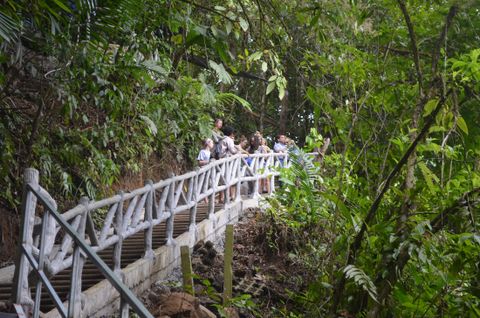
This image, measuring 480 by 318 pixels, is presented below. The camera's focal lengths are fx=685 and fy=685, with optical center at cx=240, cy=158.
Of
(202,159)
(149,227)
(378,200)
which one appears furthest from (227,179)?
(378,200)

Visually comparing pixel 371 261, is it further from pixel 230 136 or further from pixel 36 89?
pixel 230 136

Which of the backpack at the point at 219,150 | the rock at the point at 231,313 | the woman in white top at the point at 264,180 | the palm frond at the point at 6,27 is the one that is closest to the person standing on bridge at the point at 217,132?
the backpack at the point at 219,150

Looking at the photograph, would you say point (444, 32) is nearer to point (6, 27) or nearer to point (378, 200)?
point (378, 200)

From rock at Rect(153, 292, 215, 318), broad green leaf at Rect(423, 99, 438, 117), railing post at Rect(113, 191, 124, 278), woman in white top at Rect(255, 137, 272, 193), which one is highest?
broad green leaf at Rect(423, 99, 438, 117)

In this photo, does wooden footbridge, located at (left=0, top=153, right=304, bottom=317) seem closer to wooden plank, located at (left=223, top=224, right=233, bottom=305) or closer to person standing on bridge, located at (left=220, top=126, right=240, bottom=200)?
person standing on bridge, located at (left=220, top=126, right=240, bottom=200)

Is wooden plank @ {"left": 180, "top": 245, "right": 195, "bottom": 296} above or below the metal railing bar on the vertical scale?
below

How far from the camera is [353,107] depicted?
705cm

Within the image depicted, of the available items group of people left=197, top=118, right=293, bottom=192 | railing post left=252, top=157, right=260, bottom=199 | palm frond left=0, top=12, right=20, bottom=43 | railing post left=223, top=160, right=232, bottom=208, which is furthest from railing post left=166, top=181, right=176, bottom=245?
railing post left=252, top=157, right=260, bottom=199

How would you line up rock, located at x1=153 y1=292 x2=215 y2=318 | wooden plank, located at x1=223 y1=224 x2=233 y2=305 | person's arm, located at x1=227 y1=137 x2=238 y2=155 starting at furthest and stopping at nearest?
1. person's arm, located at x1=227 y1=137 x2=238 y2=155
2. wooden plank, located at x1=223 y1=224 x2=233 y2=305
3. rock, located at x1=153 y1=292 x2=215 y2=318

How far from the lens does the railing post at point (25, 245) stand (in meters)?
5.27

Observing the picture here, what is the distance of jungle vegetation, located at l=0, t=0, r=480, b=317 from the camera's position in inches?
196

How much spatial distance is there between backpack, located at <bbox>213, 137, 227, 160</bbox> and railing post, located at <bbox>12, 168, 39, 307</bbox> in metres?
8.81

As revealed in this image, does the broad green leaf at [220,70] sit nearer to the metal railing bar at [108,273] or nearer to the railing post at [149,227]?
the metal railing bar at [108,273]

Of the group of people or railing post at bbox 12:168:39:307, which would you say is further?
the group of people
